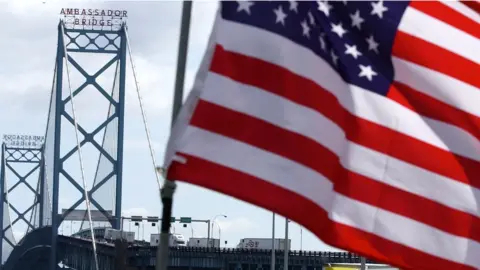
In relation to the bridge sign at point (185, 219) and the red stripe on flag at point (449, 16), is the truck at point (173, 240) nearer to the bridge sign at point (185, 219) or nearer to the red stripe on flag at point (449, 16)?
the bridge sign at point (185, 219)

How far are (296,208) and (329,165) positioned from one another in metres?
0.33

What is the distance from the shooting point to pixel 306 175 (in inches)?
289

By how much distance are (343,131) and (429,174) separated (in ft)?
2.27

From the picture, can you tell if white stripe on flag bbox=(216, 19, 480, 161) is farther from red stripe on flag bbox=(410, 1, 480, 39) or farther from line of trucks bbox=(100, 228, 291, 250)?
line of trucks bbox=(100, 228, 291, 250)

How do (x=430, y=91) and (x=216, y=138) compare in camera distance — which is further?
(x=430, y=91)

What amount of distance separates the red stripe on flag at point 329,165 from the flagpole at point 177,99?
0.40 feet

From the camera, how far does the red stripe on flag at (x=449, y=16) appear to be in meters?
8.12

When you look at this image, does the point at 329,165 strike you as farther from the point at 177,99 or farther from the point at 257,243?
the point at 257,243

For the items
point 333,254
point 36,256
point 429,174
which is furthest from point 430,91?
point 36,256

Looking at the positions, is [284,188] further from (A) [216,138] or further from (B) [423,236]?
(B) [423,236]

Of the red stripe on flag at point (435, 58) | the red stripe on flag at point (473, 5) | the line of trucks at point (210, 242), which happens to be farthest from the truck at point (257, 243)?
the red stripe on flag at point (435, 58)

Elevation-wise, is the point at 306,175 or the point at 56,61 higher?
the point at 56,61

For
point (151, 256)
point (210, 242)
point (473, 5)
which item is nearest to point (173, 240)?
point (210, 242)

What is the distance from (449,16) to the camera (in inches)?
325
